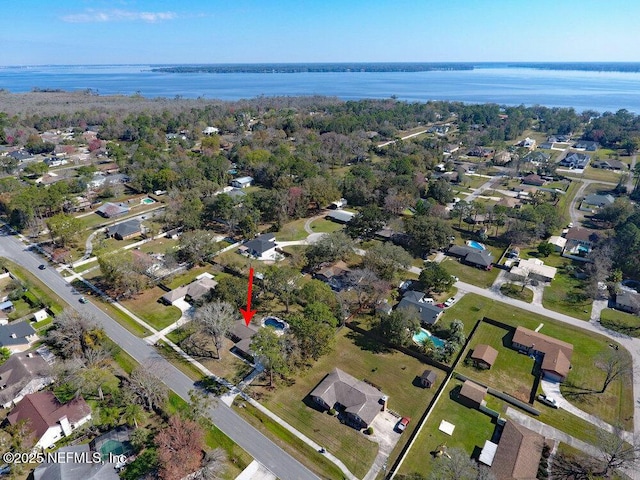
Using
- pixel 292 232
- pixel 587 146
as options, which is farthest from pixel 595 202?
pixel 292 232

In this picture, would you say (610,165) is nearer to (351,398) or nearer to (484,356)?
(484,356)

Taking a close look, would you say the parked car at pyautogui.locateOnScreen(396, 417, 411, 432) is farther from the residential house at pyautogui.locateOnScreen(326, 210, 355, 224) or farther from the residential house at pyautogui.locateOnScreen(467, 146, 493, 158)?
the residential house at pyautogui.locateOnScreen(467, 146, 493, 158)

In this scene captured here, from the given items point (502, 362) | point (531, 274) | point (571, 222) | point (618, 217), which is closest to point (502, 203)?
point (571, 222)

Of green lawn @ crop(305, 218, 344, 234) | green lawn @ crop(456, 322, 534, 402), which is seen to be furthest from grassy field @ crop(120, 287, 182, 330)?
green lawn @ crop(456, 322, 534, 402)

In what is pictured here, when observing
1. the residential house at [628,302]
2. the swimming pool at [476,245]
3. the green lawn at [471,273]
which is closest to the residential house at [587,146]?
the swimming pool at [476,245]

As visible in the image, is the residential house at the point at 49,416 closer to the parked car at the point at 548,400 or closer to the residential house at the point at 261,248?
the residential house at the point at 261,248

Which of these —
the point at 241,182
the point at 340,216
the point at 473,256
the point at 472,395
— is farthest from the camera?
the point at 241,182
